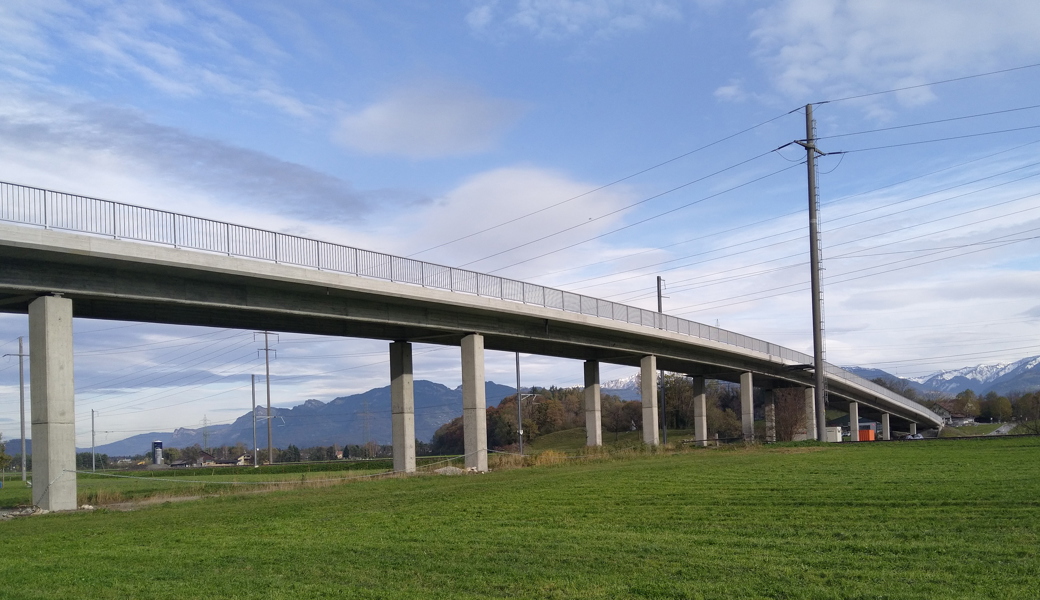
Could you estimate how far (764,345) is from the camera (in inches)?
2589

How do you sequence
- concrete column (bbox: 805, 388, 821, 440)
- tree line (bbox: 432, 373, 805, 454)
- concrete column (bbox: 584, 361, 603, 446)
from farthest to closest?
tree line (bbox: 432, 373, 805, 454), concrete column (bbox: 805, 388, 821, 440), concrete column (bbox: 584, 361, 603, 446)

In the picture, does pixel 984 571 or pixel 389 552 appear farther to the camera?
pixel 389 552

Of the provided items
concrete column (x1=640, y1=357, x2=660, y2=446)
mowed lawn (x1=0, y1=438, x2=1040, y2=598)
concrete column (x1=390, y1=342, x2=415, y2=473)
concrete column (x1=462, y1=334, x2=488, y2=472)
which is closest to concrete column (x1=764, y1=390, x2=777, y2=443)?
concrete column (x1=640, y1=357, x2=660, y2=446)

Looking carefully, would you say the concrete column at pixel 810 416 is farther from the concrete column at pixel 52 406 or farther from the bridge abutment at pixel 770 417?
the concrete column at pixel 52 406

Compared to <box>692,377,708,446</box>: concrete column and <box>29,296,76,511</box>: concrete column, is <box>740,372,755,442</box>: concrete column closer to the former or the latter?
<box>692,377,708,446</box>: concrete column

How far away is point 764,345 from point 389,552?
58032 millimetres

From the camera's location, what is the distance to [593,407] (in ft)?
170

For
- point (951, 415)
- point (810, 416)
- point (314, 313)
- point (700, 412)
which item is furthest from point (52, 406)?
point (951, 415)

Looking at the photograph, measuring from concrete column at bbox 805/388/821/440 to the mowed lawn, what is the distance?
53.8 metres

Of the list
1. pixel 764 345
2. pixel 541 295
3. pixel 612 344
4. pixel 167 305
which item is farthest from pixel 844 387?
pixel 167 305

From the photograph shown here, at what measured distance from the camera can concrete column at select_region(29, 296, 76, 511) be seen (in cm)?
2417

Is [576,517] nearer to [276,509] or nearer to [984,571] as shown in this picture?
[984,571]

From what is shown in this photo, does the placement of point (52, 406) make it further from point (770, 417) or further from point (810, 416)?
point (810, 416)

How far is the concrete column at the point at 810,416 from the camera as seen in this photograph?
73000 millimetres
